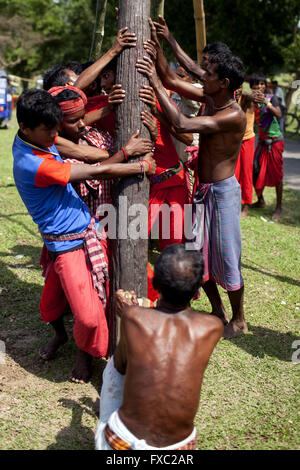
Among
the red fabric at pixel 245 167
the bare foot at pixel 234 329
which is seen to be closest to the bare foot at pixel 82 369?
the bare foot at pixel 234 329

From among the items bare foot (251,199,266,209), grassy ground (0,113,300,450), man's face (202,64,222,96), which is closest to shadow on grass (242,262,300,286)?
grassy ground (0,113,300,450)

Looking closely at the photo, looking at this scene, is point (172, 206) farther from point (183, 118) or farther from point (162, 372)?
point (162, 372)

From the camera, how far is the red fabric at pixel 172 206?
411 cm

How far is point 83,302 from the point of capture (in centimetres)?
330

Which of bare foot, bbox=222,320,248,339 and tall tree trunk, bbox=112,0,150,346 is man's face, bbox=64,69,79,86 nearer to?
tall tree trunk, bbox=112,0,150,346

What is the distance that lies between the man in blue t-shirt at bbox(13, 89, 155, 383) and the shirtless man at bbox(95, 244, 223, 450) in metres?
1.01

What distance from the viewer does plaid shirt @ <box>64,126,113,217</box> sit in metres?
3.65

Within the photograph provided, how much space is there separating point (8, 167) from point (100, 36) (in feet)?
19.4

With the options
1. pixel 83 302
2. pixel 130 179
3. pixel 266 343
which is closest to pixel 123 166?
pixel 130 179

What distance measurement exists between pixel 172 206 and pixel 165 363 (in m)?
2.10

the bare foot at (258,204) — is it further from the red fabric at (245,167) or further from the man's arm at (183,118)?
the man's arm at (183,118)

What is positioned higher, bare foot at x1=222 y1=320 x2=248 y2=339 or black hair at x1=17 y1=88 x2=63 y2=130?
black hair at x1=17 y1=88 x2=63 y2=130

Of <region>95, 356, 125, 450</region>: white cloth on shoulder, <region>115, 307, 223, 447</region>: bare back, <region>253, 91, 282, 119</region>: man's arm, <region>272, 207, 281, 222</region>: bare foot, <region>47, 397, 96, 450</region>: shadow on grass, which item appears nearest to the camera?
<region>115, 307, 223, 447</region>: bare back
